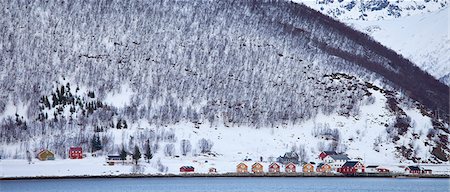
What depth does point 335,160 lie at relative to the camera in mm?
136125

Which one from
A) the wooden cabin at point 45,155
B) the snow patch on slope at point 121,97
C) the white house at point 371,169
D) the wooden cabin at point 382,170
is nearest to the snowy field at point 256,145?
the wooden cabin at point 45,155

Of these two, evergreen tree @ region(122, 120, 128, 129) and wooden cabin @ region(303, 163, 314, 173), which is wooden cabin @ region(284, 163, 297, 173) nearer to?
wooden cabin @ region(303, 163, 314, 173)

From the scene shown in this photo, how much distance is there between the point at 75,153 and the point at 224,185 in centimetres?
2911

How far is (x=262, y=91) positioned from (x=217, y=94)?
29.4 feet

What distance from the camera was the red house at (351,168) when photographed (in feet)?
435

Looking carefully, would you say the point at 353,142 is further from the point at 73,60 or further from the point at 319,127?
the point at 73,60

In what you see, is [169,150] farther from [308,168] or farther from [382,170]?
[382,170]

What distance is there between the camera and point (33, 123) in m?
143

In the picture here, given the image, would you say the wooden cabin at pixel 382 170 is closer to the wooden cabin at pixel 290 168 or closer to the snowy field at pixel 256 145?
the snowy field at pixel 256 145

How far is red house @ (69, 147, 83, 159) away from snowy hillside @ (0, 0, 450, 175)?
117 cm

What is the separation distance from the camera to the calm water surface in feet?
330

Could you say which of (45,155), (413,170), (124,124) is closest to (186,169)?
(45,155)

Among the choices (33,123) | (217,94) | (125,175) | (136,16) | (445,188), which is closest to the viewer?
(445,188)

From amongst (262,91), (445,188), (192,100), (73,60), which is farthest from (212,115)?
(445,188)
